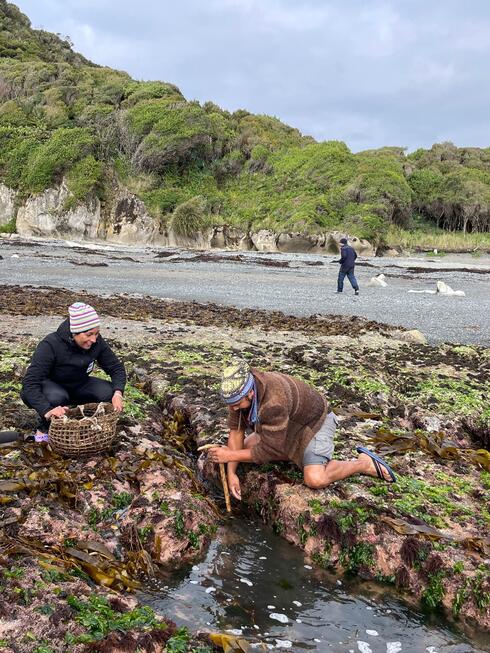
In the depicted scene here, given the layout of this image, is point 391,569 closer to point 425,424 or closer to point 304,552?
point 304,552

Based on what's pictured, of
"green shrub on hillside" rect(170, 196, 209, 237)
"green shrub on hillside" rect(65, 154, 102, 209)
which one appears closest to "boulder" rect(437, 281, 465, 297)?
"green shrub on hillside" rect(170, 196, 209, 237)

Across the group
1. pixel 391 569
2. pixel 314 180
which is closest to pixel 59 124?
pixel 314 180

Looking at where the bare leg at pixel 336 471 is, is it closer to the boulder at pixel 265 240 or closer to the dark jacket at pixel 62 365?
the dark jacket at pixel 62 365

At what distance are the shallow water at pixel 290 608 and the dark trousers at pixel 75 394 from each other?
2063mm

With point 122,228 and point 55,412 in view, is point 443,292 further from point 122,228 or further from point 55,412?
point 122,228

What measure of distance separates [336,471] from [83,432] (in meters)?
2.31

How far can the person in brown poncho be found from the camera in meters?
4.71

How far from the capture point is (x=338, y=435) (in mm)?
6316

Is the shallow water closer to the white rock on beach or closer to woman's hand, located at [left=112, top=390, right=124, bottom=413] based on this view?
woman's hand, located at [left=112, top=390, right=124, bottom=413]

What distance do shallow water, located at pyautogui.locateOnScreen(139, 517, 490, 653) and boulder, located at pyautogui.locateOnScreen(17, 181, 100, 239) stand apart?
157 ft

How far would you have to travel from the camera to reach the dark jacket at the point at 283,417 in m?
4.74

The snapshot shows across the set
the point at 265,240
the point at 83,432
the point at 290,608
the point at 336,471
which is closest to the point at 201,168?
the point at 265,240

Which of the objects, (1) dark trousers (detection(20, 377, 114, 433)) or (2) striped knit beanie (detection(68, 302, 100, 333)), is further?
(1) dark trousers (detection(20, 377, 114, 433))

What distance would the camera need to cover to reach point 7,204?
52.2 m
